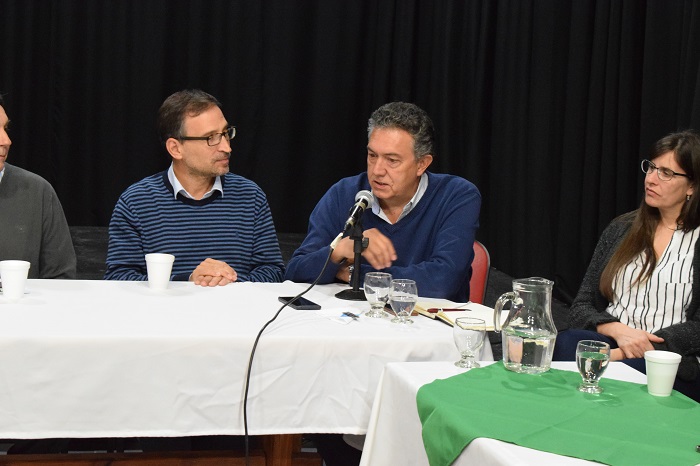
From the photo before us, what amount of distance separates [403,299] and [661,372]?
747 millimetres

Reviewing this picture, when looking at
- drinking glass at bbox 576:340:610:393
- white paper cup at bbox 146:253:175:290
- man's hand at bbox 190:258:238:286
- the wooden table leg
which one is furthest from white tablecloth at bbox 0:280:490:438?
drinking glass at bbox 576:340:610:393

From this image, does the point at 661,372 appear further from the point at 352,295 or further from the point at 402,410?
the point at 352,295

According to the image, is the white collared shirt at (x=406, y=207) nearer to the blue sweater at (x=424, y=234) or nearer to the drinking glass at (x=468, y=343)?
the blue sweater at (x=424, y=234)

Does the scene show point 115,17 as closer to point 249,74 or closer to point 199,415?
point 249,74

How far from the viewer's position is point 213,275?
267 centimetres

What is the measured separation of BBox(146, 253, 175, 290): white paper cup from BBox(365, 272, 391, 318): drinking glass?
590 millimetres

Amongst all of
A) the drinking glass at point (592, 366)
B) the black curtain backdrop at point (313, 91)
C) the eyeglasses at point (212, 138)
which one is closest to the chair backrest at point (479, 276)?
the eyeglasses at point (212, 138)

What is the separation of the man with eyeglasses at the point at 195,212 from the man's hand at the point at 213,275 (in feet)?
0.90

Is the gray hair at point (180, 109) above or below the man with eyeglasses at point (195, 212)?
above

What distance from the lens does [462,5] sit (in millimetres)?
7020

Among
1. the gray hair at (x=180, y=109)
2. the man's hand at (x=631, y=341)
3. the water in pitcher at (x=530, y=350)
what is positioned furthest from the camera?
the gray hair at (x=180, y=109)

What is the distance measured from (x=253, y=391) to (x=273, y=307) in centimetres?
36

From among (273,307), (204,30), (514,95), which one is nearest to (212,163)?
(273,307)

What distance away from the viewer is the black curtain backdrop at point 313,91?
584 centimetres
